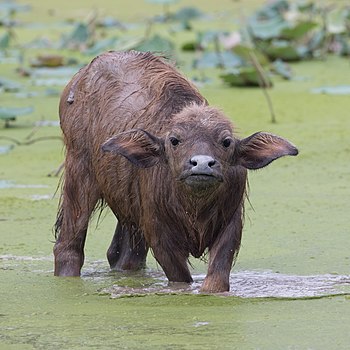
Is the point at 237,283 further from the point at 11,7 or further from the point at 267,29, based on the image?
the point at 11,7

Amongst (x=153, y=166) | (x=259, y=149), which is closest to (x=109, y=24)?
(x=153, y=166)

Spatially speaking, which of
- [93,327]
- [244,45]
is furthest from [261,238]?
[244,45]

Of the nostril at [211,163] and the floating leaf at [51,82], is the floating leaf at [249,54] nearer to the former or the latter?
the floating leaf at [51,82]

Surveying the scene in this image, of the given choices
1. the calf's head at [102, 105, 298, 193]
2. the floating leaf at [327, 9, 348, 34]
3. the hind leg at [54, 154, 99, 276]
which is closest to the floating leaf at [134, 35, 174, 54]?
the floating leaf at [327, 9, 348, 34]

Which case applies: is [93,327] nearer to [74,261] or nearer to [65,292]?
[65,292]

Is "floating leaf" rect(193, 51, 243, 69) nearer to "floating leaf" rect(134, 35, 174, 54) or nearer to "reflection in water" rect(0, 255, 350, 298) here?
"floating leaf" rect(134, 35, 174, 54)

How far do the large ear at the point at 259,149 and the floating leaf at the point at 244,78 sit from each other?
654cm

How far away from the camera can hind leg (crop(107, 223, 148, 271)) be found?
723cm

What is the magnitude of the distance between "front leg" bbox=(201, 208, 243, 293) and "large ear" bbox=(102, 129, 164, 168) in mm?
491

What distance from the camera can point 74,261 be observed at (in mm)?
7109

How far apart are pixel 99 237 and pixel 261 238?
1.02m

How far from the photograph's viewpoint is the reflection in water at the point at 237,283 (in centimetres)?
628

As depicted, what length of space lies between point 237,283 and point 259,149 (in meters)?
0.71

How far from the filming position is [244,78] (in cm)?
1329
